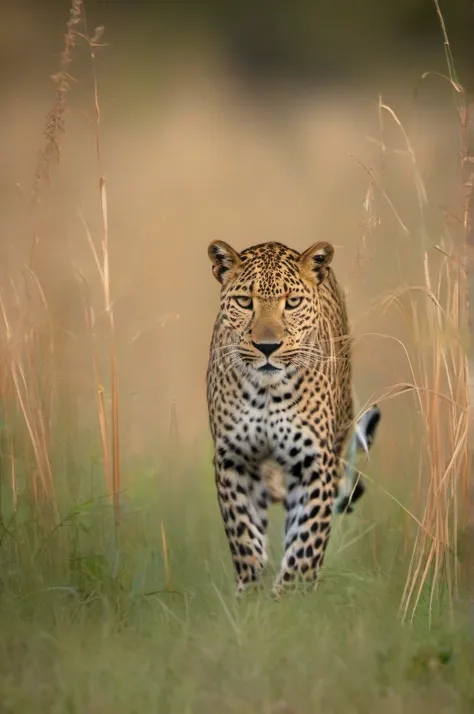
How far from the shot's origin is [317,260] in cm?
411

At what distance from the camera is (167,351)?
4.22 meters

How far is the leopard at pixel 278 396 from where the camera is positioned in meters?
4.03

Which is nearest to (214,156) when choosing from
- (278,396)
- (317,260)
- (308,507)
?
(317,260)

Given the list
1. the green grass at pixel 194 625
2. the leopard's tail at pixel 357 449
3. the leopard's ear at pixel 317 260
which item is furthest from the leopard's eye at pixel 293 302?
the green grass at pixel 194 625

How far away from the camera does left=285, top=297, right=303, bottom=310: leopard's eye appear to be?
4.08 meters

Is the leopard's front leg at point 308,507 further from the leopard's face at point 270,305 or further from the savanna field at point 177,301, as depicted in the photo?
the leopard's face at point 270,305

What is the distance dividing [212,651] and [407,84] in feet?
7.18

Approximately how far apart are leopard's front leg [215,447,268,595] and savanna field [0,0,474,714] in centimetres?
7

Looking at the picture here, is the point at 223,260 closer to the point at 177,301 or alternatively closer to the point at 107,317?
the point at 177,301

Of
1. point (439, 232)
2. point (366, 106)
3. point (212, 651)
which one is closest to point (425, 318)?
point (439, 232)

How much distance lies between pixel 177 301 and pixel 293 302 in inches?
17.7

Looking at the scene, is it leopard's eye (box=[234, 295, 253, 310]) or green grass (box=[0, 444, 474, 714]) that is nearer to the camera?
green grass (box=[0, 444, 474, 714])

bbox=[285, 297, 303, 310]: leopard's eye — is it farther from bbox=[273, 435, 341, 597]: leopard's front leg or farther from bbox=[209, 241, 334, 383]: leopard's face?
bbox=[273, 435, 341, 597]: leopard's front leg

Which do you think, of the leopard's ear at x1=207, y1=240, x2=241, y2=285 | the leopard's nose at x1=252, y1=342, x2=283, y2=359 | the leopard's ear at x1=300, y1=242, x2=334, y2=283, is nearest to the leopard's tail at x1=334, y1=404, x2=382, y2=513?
the leopard's nose at x1=252, y1=342, x2=283, y2=359
